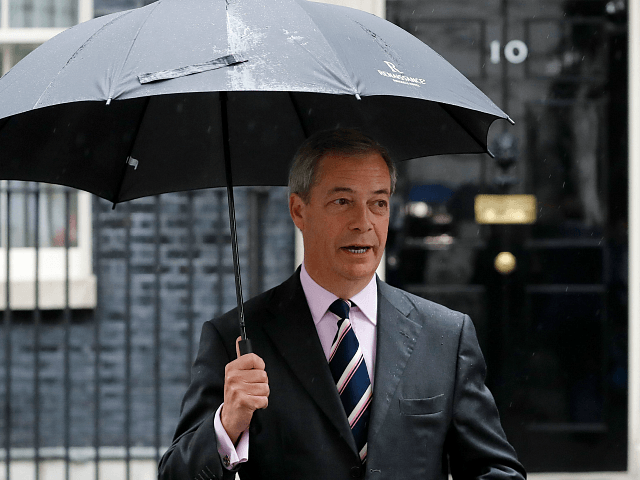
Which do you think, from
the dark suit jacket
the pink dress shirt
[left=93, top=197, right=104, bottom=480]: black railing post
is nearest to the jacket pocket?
the dark suit jacket

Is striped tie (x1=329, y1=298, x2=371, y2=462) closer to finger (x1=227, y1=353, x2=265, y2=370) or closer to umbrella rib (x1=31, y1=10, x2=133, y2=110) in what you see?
finger (x1=227, y1=353, x2=265, y2=370)

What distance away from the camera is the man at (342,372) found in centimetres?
187

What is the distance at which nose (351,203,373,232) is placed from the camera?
1.95 m

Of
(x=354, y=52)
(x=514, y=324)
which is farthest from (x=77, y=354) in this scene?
(x=354, y=52)

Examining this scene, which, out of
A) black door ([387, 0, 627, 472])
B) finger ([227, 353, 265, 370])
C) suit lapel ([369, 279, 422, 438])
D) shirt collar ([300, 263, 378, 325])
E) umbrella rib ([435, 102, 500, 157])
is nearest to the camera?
finger ([227, 353, 265, 370])

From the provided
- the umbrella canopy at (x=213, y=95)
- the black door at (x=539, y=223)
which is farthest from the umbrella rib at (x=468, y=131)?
the black door at (x=539, y=223)

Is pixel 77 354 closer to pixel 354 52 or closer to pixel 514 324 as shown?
pixel 514 324

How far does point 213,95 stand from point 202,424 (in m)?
1.10

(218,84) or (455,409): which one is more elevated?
(218,84)

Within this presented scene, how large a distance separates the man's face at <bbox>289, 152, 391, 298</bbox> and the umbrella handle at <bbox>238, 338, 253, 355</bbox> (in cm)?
27

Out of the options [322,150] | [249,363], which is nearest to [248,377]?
[249,363]

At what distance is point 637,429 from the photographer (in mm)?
4824

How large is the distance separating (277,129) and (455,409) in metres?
1.12

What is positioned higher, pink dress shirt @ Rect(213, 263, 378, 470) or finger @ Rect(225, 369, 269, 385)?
pink dress shirt @ Rect(213, 263, 378, 470)
